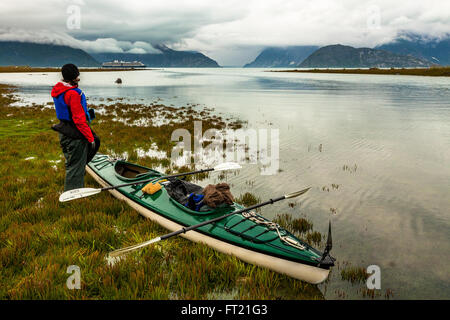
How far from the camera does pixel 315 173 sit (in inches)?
417

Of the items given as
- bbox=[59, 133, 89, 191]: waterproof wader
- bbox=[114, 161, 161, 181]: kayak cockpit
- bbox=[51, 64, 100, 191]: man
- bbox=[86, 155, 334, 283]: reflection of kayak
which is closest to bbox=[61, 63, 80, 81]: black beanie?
bbox=[51, 64, 100, 191]: man

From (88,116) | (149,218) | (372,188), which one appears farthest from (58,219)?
(372,188)

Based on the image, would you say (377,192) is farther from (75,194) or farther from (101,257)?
(75,194)

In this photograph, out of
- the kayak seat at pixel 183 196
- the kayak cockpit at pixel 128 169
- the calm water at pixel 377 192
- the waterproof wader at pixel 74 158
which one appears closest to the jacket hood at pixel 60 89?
the waterproof wader at pixel 74 158

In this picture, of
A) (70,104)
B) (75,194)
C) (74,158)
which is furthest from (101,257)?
(70,104)

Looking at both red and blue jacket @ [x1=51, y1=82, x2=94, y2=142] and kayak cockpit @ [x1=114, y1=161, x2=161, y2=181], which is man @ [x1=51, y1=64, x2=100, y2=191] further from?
kayak cockpit @ [x1=114, y1=161, x2=161, y2=181]

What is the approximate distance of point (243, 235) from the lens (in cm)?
513

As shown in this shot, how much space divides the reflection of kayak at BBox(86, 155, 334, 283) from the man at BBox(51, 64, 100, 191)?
1494 mm

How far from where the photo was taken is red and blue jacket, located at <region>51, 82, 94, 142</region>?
6.17 meters

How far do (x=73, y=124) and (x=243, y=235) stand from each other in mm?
5117

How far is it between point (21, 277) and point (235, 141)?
497 inches

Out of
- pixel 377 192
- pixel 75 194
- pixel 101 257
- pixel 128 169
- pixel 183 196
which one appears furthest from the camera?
pixel 128 169

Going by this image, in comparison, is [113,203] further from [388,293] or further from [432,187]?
[432,187]

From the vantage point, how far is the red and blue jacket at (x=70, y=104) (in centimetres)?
617
